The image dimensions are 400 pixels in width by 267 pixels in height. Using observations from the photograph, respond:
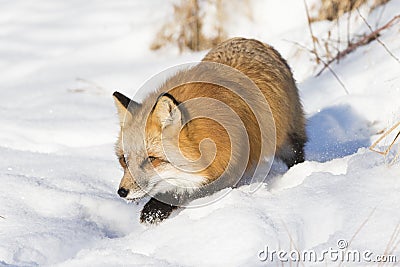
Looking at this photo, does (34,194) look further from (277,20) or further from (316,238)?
(277,20)

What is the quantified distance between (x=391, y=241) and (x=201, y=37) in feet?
22.1

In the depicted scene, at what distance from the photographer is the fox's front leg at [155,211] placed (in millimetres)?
4475

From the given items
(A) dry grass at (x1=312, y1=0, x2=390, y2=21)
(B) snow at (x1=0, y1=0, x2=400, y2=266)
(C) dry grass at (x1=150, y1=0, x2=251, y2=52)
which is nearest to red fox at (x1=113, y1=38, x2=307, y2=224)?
(B) snow at (x1=0, y1=0, x2=400, y2=266)

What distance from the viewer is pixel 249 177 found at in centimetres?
462

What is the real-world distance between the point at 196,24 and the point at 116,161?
4075 millimetres

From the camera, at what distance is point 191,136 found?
13.9 feet

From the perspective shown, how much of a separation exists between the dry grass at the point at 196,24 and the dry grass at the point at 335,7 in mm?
1130

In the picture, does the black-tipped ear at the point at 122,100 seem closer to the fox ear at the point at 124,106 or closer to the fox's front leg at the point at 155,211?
the fox ear at the point at 124,106

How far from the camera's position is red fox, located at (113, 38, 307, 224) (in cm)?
419

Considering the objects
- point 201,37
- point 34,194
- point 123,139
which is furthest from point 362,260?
point 201,37

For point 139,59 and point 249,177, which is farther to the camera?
point 139,59

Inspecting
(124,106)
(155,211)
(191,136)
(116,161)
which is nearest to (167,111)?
(191,136)

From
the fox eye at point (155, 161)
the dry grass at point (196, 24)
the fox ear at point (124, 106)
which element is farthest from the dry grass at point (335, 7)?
the fox eye at point (155, 161)

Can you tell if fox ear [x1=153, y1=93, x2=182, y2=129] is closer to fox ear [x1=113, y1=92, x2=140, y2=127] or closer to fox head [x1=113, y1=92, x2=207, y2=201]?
fox head [x1=113, y1=92, x2=207, y2=201]
